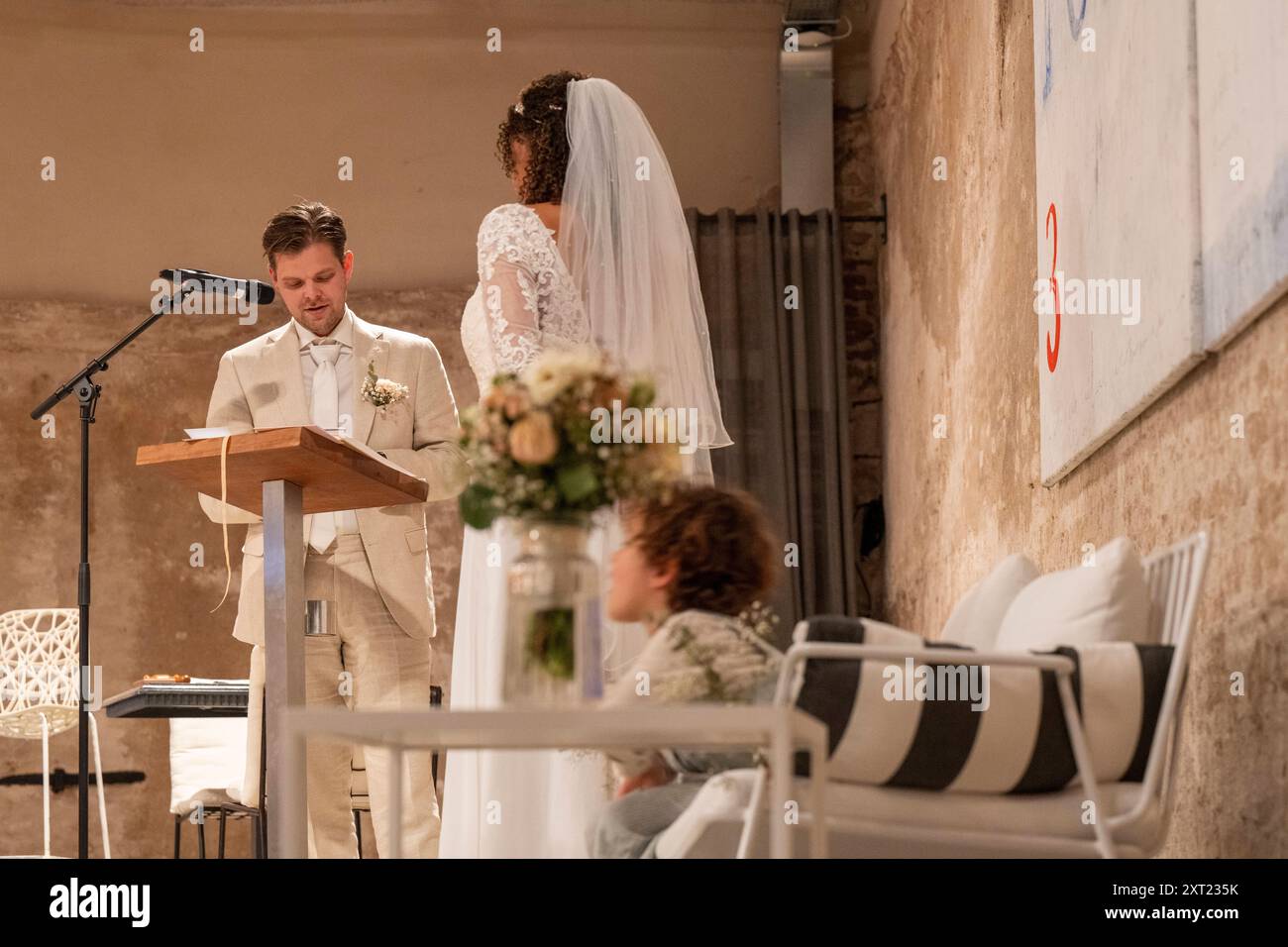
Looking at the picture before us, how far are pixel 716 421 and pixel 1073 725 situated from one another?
5.26 feet

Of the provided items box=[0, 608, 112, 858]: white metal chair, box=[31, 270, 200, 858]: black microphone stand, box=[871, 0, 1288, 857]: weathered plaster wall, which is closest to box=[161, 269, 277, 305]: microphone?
box=[31, 270, 200, 858]: black microphone stand

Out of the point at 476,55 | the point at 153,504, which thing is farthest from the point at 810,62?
the point at 153,504

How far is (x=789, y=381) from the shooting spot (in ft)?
24.1

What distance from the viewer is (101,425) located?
7711 mm

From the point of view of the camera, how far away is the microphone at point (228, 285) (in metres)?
3.52

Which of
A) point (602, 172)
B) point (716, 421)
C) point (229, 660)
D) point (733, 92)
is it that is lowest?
point (229, 660)

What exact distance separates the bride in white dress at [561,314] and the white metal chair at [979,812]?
997mm

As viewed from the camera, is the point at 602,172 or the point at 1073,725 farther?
the point at 602,172

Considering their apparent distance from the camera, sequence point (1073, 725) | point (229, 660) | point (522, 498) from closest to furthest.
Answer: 1. point (522, 498)
2. point (1073, 725)
3. point (229, 660)

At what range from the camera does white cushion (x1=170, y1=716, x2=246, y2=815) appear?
242 inches

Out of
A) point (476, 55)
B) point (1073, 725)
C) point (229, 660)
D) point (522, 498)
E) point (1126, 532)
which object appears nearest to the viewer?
point (522, 498)

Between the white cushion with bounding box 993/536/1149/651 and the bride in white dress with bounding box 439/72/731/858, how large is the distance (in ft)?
3.40

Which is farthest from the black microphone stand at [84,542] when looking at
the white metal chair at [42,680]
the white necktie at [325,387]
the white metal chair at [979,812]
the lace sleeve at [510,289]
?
the white metal chair at [979,812]
